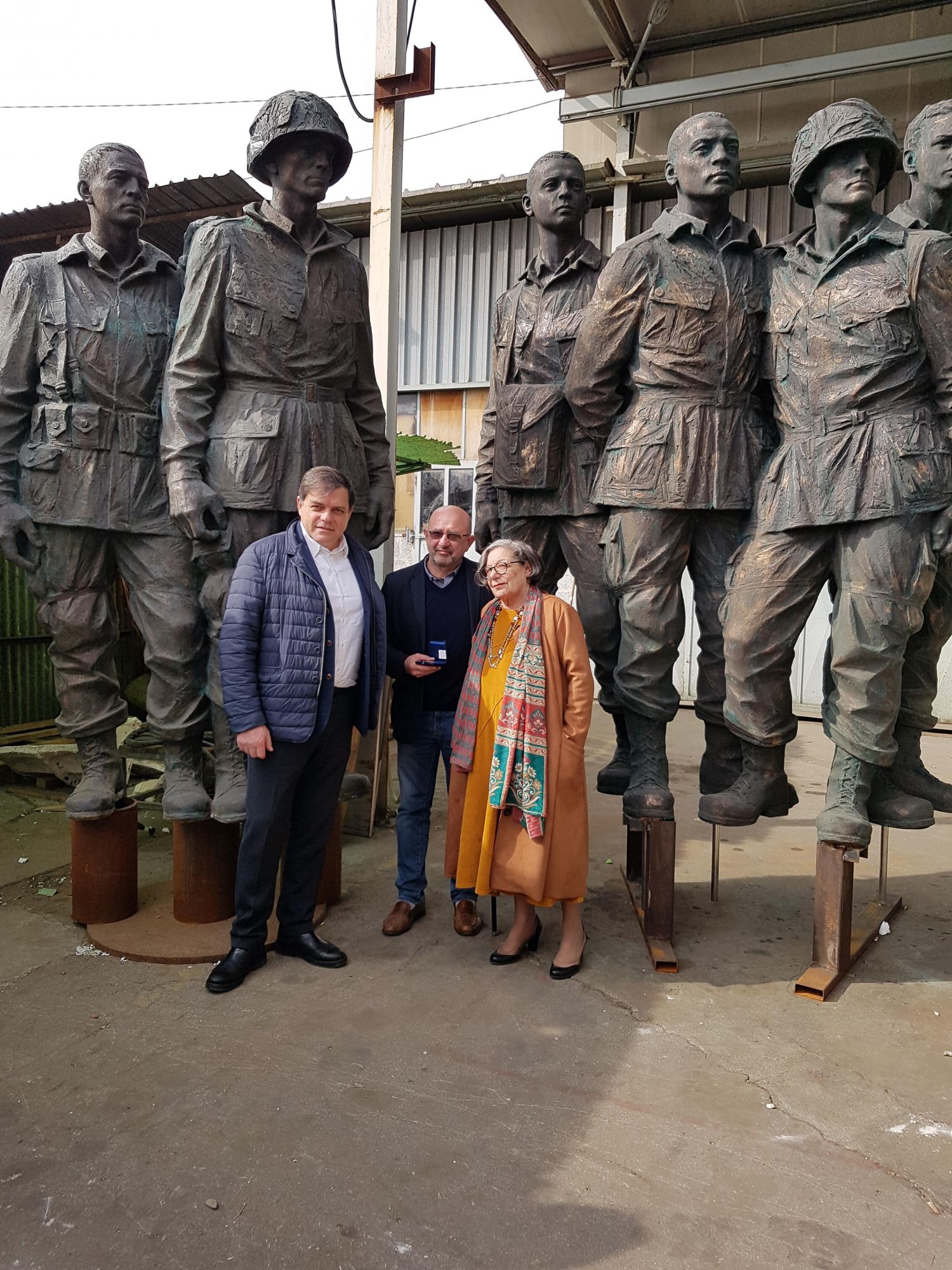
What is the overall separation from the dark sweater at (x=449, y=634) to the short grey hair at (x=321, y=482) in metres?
0.64

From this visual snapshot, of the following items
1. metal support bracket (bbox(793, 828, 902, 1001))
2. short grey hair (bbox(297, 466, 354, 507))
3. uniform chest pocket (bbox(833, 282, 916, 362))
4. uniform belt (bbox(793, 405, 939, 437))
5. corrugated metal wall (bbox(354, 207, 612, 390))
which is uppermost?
corrugated metal wall (bbox(354, 207, 612, 390))

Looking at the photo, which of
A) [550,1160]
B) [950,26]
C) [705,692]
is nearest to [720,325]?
[705,692]

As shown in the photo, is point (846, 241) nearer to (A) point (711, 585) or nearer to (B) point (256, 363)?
(A) point (711, 585)

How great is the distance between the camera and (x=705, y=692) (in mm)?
3807

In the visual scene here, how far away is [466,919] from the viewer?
3.76m

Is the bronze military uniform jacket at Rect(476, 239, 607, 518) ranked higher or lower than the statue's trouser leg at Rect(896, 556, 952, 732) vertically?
higher

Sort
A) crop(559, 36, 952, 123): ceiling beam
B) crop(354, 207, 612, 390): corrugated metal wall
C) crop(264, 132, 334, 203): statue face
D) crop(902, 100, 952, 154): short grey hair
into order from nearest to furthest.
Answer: crop(902, 100, 952, 154): short grey hair, crop(264, 132, 334, 203): statue face, crop(559, 36, 952, 123): ceiling beam, crop(354, 207, 612, 390): corrugated metal wall

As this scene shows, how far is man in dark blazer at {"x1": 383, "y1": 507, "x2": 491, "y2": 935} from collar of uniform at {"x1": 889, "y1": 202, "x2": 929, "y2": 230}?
6.15 feet

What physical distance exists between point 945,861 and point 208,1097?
3.96 meters

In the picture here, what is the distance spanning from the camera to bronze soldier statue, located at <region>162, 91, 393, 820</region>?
352cm

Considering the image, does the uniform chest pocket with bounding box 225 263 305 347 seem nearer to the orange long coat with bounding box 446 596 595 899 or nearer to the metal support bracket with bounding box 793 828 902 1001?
the orange long coat with bounding box 446 596 595 899

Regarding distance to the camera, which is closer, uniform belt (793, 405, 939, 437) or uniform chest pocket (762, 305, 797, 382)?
uniform belt (793, 405, 939, 437)

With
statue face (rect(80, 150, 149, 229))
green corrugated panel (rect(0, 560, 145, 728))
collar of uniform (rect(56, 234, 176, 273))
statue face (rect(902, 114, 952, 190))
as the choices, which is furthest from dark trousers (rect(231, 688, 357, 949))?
green corrugated panel (rect(0, 560, 145, 728))

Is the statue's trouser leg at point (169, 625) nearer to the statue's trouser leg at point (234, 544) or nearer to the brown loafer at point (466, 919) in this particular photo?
the statue's trouser leg at point (234, 544)
